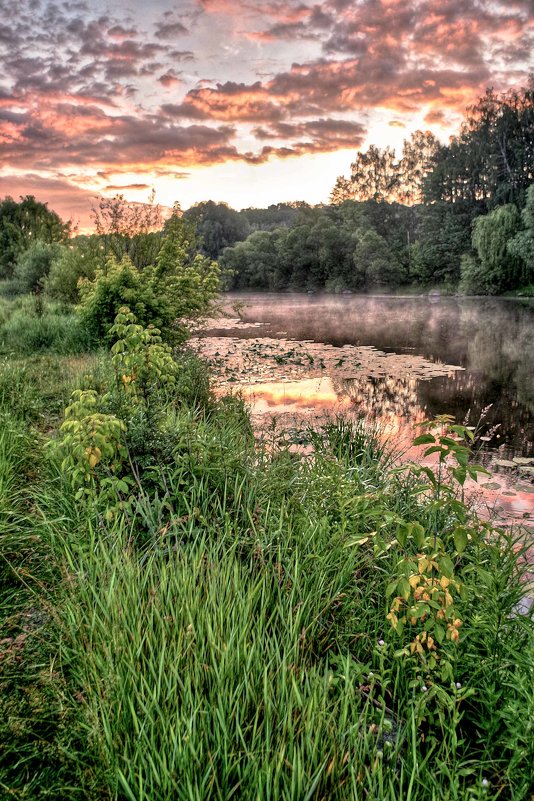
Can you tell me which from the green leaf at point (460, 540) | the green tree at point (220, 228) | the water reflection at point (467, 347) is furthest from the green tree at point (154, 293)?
the green tree at point (220, 228)

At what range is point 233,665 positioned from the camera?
7.64 feet

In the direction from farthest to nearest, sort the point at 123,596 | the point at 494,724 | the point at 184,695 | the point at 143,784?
the point at 123,596 → the point at 494,724 → the point at 184,695 → the point at 143,784

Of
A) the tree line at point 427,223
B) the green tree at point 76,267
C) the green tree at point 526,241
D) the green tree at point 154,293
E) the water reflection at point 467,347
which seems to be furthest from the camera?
the tree line at point 427,223

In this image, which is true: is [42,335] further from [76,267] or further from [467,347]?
[467,347]

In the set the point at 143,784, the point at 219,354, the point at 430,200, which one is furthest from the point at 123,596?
the point at 430,200

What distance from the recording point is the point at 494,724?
2498 millimetres

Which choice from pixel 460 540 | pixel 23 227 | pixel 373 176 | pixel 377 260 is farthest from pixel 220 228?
pixel 460 540

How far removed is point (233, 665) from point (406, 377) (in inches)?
493

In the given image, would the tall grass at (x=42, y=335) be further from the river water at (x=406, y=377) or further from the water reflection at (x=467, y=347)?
the water reflection at (x=467, y=347)

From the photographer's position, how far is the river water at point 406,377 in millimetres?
8852

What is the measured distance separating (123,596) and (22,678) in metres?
0.55

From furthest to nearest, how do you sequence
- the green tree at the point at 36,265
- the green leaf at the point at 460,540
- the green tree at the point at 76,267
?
the green tree at the point at 36,265 < the green tree at the point at 76,267 < the green leaf at the point at 460,540

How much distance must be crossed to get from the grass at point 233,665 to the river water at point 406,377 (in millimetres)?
2700

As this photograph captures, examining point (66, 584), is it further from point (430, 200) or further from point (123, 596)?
point (430, 200)
